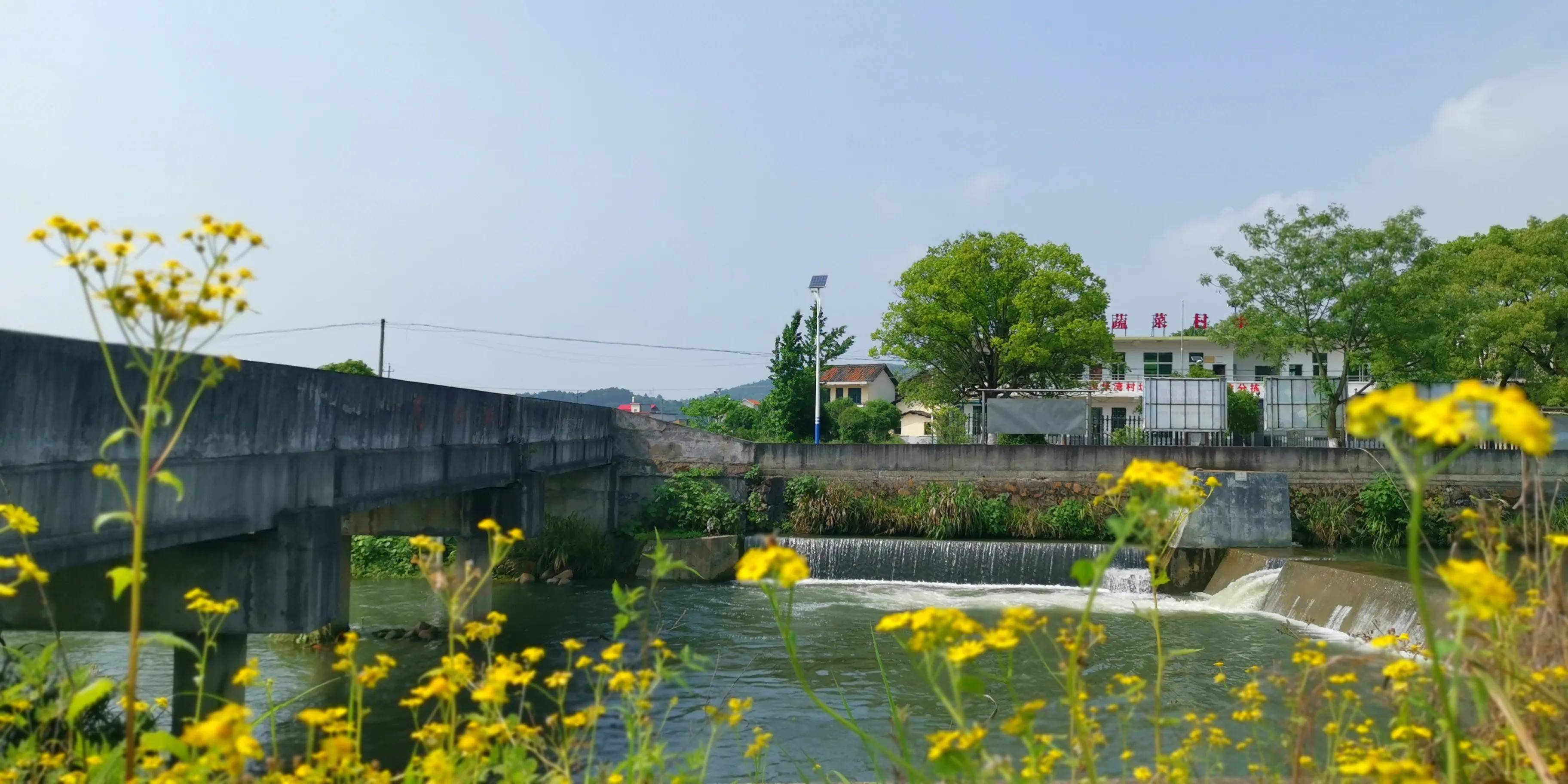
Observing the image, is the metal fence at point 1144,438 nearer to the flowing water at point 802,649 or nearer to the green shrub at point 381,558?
the flowing water at point 802,649

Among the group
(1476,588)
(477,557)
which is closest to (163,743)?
(1476,588)

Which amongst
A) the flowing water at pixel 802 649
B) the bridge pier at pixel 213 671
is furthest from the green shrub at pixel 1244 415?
the bridge pier at pixel 213 671

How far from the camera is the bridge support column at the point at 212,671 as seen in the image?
8.02 m

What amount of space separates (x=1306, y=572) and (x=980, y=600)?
467 cm

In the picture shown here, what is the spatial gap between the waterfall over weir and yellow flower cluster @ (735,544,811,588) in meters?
17.4

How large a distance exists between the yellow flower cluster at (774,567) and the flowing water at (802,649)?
3.98 meters

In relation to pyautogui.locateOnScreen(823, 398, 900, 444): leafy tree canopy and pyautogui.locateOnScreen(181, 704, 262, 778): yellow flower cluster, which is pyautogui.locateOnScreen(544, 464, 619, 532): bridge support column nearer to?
pyautogui.locateOnScreen(823, 398, 900, 444): leafy tree canopy

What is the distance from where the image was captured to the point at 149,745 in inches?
88.1

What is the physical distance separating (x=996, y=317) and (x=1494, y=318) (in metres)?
14.6

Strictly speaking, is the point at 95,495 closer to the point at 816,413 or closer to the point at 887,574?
the point at 887,574

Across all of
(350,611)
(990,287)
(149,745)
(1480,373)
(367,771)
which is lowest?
(350,611)

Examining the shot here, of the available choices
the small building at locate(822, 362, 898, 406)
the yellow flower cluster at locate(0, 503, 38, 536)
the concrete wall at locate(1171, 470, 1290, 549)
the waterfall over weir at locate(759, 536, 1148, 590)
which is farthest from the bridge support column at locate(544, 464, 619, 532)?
the small building at locate(822, 362, 898, 406)

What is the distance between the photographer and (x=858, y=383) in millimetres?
68938

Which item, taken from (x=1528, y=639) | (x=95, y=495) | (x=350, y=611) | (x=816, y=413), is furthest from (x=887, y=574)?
(x=1528, y=639)
